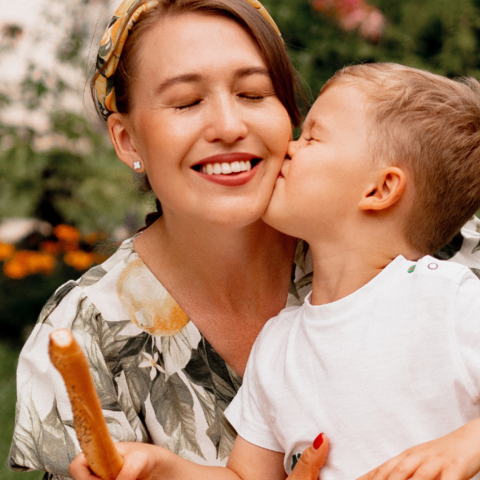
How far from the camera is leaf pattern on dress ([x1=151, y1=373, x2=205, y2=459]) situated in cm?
213

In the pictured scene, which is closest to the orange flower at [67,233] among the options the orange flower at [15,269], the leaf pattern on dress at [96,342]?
the orange flower at [15,269]

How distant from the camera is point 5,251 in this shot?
14.8 feet

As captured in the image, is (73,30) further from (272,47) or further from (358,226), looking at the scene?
(358,226)

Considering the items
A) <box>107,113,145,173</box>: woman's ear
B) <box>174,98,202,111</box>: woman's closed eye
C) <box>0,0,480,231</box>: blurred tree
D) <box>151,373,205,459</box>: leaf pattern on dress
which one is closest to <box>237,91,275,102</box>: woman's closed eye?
<box>174,98,202,111</box>: woman's closed eye

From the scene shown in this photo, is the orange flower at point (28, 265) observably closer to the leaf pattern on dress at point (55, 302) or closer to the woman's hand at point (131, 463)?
the leaf pattern on dress at point (55, 302)

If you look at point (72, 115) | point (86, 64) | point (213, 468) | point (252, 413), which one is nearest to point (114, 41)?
point (252, 413)

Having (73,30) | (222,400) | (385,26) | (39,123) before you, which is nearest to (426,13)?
(385,26)

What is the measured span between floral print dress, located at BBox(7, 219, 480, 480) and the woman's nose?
1.82 feet

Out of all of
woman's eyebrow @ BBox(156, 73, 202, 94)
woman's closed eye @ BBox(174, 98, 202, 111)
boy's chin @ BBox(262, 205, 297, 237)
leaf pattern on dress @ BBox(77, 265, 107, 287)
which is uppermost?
woman's eyebrow @ BBox(156, 73, 202, 94)

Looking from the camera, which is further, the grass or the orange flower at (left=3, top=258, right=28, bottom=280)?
the orange flower at (left=3, top=258, right=28, bottom=280)

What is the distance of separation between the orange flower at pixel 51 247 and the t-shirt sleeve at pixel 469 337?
344cm

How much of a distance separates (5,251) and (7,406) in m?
1.11

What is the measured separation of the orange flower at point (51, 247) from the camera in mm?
4523

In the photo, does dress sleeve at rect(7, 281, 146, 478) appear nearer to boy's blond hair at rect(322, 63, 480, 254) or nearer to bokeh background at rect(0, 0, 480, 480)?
boy's blond hair at rect(322, 63, 480, 254)
